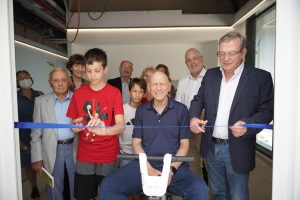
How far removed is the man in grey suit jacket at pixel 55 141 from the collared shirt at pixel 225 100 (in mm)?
1259

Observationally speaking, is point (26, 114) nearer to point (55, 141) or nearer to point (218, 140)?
point (55, 141)

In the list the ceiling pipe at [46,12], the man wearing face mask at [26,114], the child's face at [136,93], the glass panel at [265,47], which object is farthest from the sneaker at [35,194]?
the glass panel at [265,47]

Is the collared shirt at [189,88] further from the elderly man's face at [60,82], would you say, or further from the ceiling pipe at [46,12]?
the ceiling pipe at [46,12]

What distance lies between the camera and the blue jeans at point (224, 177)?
2.04 m

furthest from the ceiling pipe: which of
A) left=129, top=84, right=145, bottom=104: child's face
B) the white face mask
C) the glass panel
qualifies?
the glass panel

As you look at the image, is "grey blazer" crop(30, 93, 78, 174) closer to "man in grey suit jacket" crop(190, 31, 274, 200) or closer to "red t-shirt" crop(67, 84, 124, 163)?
"red t-shirt" crop(67, 84, 124, 163)

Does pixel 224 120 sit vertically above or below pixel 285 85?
below

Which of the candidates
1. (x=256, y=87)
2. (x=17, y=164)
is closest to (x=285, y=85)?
(x=256, y=87)

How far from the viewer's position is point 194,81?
10.5 feet

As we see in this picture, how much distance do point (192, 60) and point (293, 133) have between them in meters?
1.83

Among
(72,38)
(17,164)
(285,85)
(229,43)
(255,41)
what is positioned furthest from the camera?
(72,38)

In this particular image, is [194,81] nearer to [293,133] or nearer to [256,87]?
[256,87]

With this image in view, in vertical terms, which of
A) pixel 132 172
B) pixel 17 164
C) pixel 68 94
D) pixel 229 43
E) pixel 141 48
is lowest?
pixel 132 172

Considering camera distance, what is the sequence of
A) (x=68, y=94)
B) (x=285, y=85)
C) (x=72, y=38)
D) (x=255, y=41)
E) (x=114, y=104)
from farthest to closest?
(x=72, y=38), (x=255, y=41), (x=68, y=94), (x=114, y=104), (x=285, y=85)
